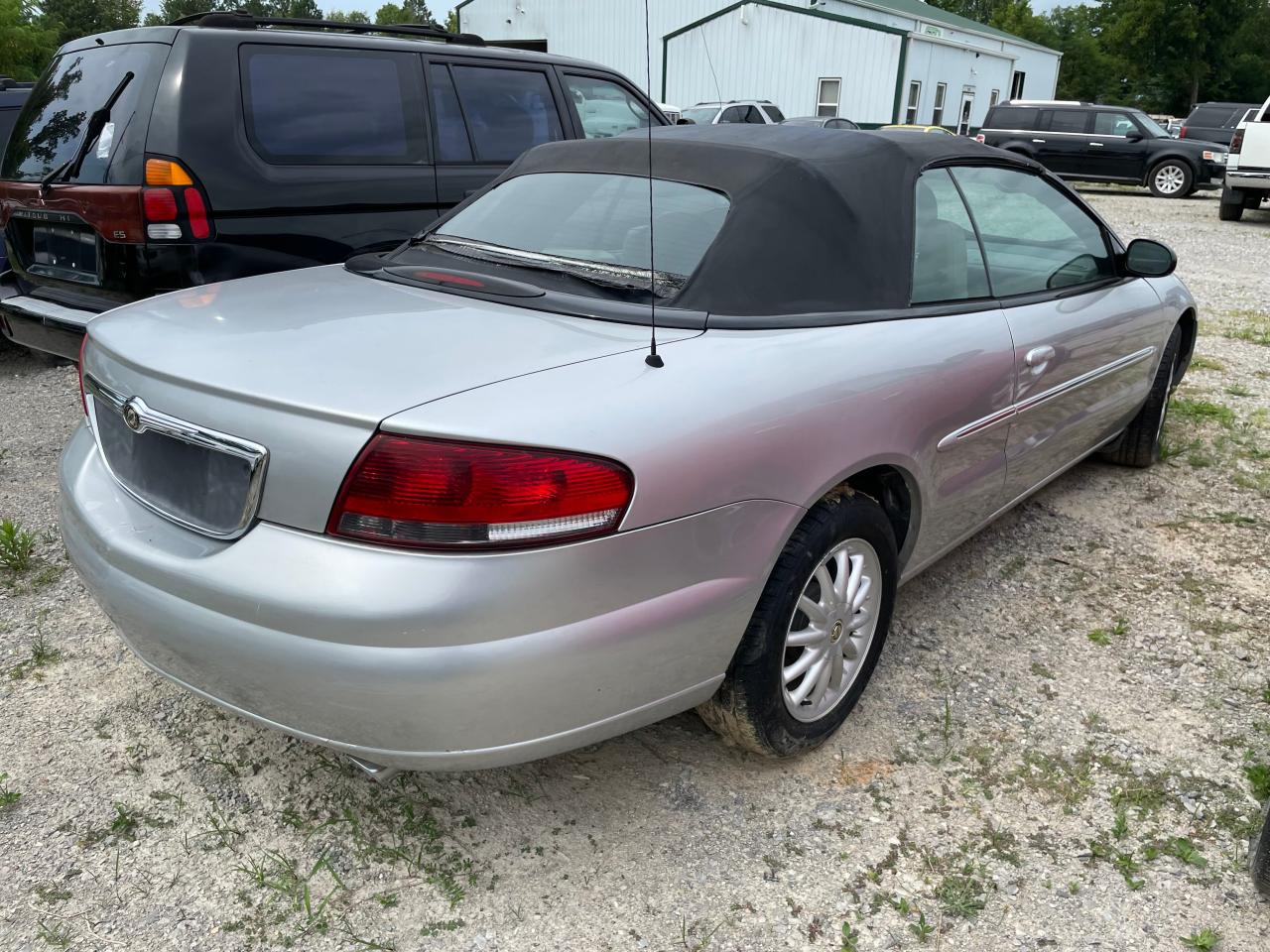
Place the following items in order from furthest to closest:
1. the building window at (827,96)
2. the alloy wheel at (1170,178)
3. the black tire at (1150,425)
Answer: the building window at (827,96)
the alloy wheel at (1170,178)
the black tire at (1150,425)

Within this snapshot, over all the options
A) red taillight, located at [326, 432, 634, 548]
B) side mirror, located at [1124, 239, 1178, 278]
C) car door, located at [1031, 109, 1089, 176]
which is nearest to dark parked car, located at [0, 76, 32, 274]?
red taillight, located at [326, 432, 634, 548]

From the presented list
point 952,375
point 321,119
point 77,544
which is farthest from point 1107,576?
point 321,119

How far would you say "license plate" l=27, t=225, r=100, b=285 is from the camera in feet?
14.1

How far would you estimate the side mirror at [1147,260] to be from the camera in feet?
12.4

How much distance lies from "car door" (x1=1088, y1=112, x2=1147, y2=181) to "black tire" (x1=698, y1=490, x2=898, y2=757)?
20.8 m

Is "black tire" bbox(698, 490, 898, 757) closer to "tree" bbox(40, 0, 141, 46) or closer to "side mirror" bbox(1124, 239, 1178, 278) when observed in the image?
"side mirror" bbox(1124, 239, 1178, 278)

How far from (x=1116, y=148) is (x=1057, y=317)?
19738 mm

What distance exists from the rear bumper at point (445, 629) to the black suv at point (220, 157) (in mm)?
2540

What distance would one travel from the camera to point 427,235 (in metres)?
3.20

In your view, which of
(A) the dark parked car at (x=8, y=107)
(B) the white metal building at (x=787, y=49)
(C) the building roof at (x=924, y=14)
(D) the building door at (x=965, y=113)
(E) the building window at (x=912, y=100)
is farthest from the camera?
(D) the building door at (x=965, y=113)

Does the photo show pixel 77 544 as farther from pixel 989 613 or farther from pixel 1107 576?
pixel 1107 576

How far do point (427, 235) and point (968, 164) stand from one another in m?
1.75

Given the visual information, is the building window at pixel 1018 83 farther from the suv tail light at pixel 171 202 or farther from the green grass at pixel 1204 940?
the green grass at pixel 1204 940

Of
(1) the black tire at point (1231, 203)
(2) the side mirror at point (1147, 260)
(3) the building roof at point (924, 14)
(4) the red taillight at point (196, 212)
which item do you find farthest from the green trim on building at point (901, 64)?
(4) the red taillight at point (196, 212)
